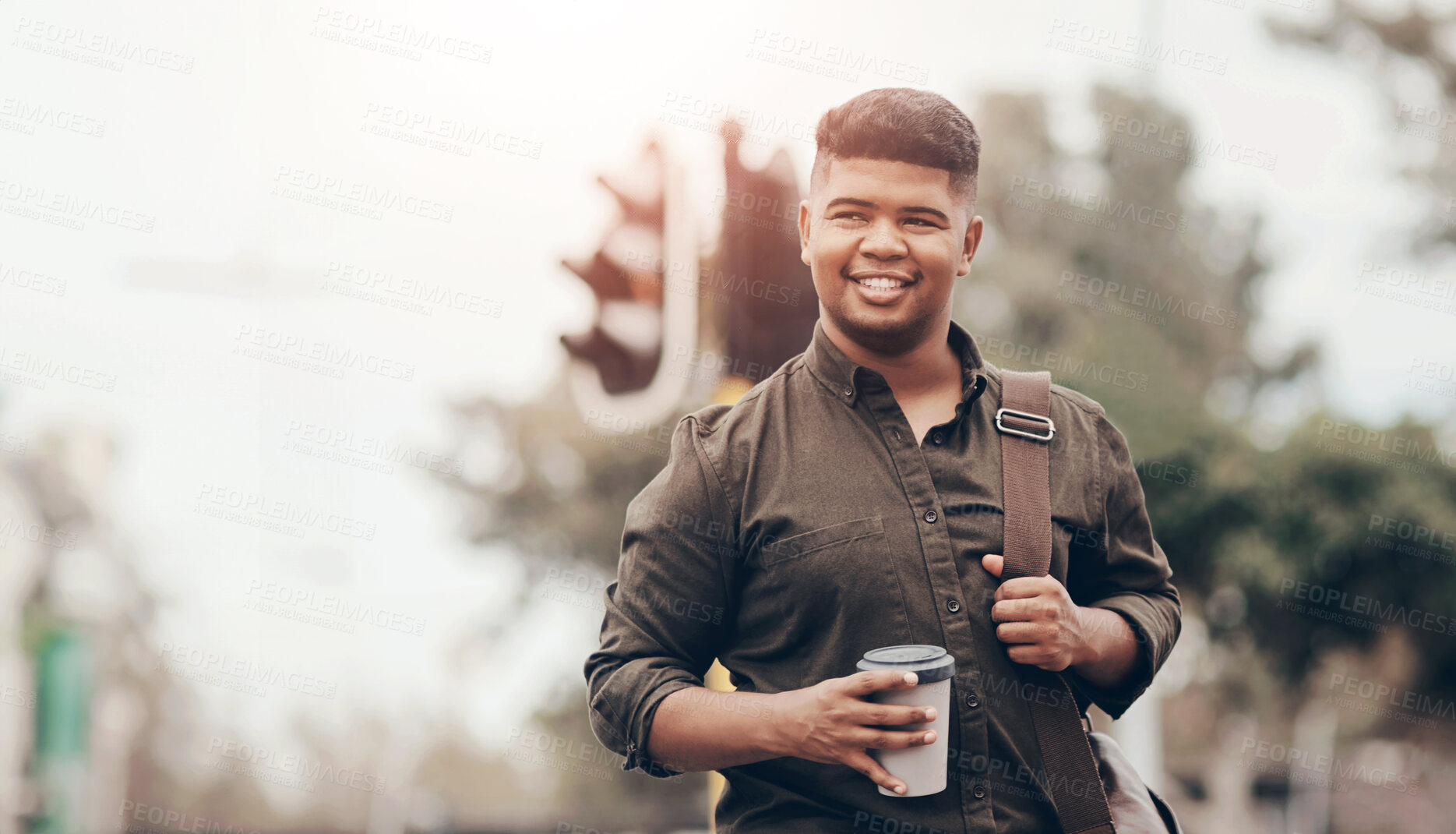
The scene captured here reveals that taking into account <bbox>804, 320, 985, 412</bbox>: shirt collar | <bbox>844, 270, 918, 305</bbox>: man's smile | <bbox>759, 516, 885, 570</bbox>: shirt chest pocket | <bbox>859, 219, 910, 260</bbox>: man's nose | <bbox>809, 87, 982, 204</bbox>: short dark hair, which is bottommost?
<bbox>759, 516, 885, 570</bbox>: shirt chest pocket

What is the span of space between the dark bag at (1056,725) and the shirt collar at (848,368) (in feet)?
0.29

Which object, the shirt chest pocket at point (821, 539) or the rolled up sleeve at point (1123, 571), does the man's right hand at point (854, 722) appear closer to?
the shirt chest pocket at point (821, 539)

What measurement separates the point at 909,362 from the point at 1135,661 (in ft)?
2.49

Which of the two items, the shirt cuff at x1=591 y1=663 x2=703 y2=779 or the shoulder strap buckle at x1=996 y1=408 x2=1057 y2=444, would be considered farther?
the shoulder strap buckle at x1=996 y1=408 x2=1057 y2=444

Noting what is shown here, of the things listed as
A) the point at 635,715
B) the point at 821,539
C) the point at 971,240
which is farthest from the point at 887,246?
the point at 635,715

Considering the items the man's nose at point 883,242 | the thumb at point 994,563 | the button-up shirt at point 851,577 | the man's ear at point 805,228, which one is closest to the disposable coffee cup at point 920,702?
the button-up shirt at point 851,577

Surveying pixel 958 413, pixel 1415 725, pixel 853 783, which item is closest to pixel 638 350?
pixel 958 413

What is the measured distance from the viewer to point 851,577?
7.36 ft

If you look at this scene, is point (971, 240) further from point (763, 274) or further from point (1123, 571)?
point (763, 274)

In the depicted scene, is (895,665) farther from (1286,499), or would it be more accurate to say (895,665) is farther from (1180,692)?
(1180,692)

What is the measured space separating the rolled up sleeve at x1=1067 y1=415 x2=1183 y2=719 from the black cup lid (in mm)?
461

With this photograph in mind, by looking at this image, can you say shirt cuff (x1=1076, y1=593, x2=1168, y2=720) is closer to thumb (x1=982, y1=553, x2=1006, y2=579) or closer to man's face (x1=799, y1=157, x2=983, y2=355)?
thumb (x1=982, y1=553, x2=1006, y2=579)

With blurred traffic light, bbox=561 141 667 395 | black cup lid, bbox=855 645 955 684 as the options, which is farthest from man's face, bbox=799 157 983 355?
blurred traffic light, bbox=561 141 667 395

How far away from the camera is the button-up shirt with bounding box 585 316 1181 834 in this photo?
7.29ft
